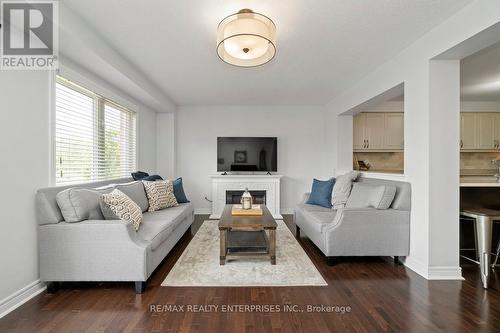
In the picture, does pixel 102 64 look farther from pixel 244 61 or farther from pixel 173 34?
pixel 244 61

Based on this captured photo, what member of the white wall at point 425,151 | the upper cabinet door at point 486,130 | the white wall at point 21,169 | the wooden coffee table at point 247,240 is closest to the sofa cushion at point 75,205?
the white wall at point 21,169

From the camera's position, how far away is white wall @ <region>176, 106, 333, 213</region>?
220 inches

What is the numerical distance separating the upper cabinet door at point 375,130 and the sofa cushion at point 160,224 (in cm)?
403

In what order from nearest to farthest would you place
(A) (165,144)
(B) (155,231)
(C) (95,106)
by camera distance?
Answer: (B) (155,231) → (C) (95,106) → (A) (165,144)

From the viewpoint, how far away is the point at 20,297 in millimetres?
2021

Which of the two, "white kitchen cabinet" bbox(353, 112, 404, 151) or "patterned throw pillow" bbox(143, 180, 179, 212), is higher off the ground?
"white kitchen cabinet" bbox(353, 112, 404, 151)

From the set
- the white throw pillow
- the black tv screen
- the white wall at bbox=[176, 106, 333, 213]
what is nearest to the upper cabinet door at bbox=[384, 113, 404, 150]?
the white wall at bbox=[176, 106, 333, 213]

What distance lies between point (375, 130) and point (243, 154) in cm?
288

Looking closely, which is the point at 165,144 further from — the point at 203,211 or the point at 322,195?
the point at 322,195

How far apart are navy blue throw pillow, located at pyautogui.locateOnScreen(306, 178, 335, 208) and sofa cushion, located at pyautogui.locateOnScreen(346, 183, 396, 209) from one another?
1.64 ft

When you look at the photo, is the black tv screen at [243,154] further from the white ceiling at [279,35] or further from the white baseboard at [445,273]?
the white baseboard at [445,273]

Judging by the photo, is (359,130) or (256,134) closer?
(359,130)

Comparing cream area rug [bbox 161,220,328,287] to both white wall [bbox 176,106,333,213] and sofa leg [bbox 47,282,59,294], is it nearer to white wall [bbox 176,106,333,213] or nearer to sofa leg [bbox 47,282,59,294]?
sofa leg [bbox 47,282,59,294]

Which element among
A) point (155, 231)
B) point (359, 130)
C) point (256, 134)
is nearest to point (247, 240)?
point (155, 231)
